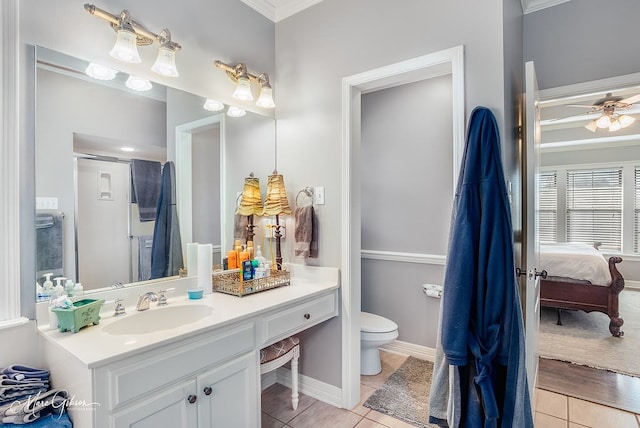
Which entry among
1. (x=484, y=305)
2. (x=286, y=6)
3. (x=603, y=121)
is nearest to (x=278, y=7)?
A: (x=286, y=6)

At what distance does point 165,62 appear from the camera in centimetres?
175

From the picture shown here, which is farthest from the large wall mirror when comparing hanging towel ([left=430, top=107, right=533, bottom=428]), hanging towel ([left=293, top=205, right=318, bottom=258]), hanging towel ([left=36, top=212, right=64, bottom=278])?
hanging towel ([left=430, top=107, right=533, bottom=428])

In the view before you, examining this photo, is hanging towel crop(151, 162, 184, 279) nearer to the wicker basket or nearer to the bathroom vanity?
the bathroom vanity

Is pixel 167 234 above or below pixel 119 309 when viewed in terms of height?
above

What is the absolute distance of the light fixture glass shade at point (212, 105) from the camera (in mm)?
2084

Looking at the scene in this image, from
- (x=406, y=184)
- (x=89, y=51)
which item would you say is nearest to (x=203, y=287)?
(x=89, y=51)

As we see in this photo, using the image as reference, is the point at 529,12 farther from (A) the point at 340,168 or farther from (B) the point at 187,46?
(B) the point at 187,46

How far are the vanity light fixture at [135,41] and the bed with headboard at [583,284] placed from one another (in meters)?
4.18

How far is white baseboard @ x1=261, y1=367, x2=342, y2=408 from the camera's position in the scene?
7.34ft

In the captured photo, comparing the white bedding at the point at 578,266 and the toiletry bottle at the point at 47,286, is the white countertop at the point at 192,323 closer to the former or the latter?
the toiletry bottle at the point at 47,286

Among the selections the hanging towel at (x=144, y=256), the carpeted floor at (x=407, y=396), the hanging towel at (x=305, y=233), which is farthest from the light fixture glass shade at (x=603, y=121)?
the hanging towel at (x=144, y=256)

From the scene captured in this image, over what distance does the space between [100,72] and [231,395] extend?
1622 mm

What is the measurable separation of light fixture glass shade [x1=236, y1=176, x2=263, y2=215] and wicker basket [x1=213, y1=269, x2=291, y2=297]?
42cm

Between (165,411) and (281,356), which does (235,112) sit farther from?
(165,411)
